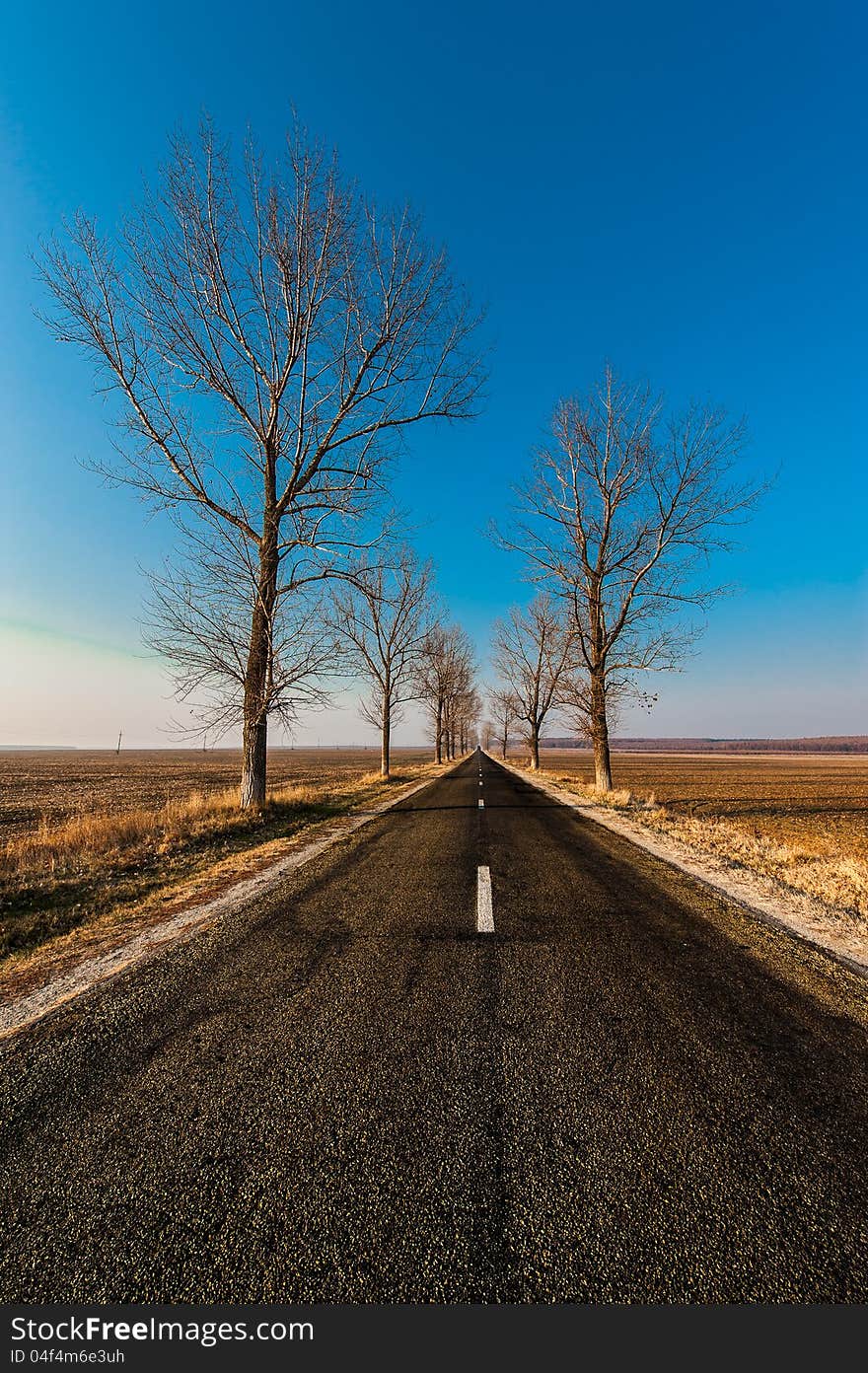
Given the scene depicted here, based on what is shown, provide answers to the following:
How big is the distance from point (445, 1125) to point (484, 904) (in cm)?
312

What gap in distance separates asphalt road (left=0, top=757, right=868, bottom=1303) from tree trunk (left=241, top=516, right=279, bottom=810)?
790 cm

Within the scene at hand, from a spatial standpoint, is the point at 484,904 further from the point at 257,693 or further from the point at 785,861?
the point at 257,693

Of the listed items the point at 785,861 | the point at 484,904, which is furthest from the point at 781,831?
the point at 484,904

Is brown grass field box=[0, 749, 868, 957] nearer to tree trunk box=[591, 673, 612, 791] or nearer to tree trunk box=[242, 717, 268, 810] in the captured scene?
tree trunk box=[242, 717, 268, 810]

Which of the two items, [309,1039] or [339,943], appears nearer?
[309,1039]

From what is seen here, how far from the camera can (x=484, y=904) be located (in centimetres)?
528

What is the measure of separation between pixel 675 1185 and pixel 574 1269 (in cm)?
60

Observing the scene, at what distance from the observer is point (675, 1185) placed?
1.91 metres

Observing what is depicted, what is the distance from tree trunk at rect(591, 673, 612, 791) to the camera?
17.6 metres

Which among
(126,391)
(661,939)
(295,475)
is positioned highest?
(126,391)

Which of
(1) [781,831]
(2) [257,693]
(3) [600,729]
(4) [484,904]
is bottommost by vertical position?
(1) [781,831]

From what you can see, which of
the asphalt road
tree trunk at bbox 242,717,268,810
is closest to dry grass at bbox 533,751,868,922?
the asphalt road

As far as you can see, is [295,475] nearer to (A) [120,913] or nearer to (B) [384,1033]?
(A) [120,913]

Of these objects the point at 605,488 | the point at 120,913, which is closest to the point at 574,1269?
the point at 120,913
